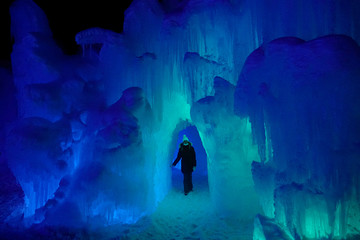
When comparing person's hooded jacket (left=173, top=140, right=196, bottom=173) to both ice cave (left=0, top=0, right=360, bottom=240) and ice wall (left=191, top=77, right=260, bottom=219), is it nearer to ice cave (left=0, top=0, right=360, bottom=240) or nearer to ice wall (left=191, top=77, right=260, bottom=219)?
ice cave (left=0, top=0, right=360, bottom=240)

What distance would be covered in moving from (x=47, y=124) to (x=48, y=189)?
1.97 metres

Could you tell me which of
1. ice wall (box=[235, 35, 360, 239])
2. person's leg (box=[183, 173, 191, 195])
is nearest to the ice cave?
ice wall (box=[235, 35, 360, 239])

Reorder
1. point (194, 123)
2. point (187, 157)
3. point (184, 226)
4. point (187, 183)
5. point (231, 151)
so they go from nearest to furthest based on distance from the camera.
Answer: point (184, 226) < point (231, 151) < point (194, 123) < point (187, 157) < point (187, 183)

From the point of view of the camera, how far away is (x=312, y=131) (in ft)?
15.0

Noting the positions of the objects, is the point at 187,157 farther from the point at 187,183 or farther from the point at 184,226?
the point at 184,226

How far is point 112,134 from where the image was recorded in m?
7.46

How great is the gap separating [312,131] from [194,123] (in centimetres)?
405

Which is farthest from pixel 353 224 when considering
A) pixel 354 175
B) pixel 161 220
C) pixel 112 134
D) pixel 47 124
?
pixel 47 124

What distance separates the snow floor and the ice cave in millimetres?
55

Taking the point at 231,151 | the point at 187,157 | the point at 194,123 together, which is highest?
the point at 194,123

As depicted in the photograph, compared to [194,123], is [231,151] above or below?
below

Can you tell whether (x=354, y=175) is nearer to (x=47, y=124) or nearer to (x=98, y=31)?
(x=47, y=124)

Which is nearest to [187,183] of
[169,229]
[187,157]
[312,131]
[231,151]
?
[187,157]

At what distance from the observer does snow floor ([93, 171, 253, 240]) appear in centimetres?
644
